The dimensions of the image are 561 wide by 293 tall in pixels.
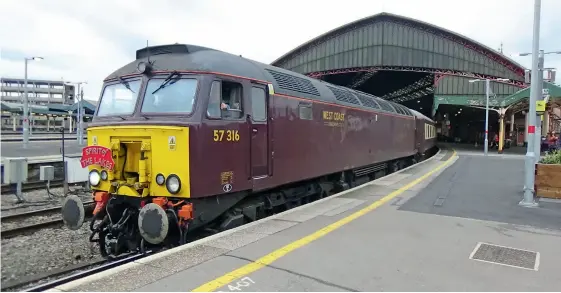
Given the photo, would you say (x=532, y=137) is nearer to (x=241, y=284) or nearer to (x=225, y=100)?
(x=225, y=100)

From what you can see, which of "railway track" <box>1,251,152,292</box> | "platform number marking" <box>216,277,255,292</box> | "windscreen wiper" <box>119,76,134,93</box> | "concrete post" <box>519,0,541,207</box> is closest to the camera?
"platform number marking" <box>216,277,255,292</box>

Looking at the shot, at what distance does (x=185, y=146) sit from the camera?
5777mm

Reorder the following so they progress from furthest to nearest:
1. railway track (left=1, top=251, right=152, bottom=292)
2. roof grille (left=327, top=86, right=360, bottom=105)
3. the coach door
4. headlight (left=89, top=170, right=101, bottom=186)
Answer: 1. roof grille (left=327, top=86, right=360, bottom=105)
2. the coach door
3. headlight (left=89, top=170, right=101, bottom=186)
4. railway track (left=1, top=251, right=152, bottom=292)

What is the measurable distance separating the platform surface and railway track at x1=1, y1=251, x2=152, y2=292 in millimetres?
1204

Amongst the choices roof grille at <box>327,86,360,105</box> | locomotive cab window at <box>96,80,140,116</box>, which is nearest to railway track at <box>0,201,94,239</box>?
locomotive cab window at <box>96,80,140,116</box>

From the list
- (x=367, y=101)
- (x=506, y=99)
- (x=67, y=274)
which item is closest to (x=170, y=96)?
(x=67, y=274)

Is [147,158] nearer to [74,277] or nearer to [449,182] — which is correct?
[74,277]

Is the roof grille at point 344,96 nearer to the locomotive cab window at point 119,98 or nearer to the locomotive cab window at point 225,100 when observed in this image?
the locomotive cab window at point 225,100

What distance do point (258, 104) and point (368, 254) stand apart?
3278 millimetres

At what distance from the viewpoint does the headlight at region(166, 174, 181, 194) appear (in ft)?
19.0

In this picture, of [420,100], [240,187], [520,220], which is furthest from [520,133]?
[240,187]

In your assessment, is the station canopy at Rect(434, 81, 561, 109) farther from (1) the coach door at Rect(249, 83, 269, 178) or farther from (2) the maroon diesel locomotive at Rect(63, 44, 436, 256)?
(1) the coach door at Rect(249, 83, 269, 178)

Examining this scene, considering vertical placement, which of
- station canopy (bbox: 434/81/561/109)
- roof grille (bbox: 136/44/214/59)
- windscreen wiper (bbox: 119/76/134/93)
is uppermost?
station canopy (bbox: 434/81/561/109)

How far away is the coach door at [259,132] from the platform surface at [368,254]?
955 millimetres
